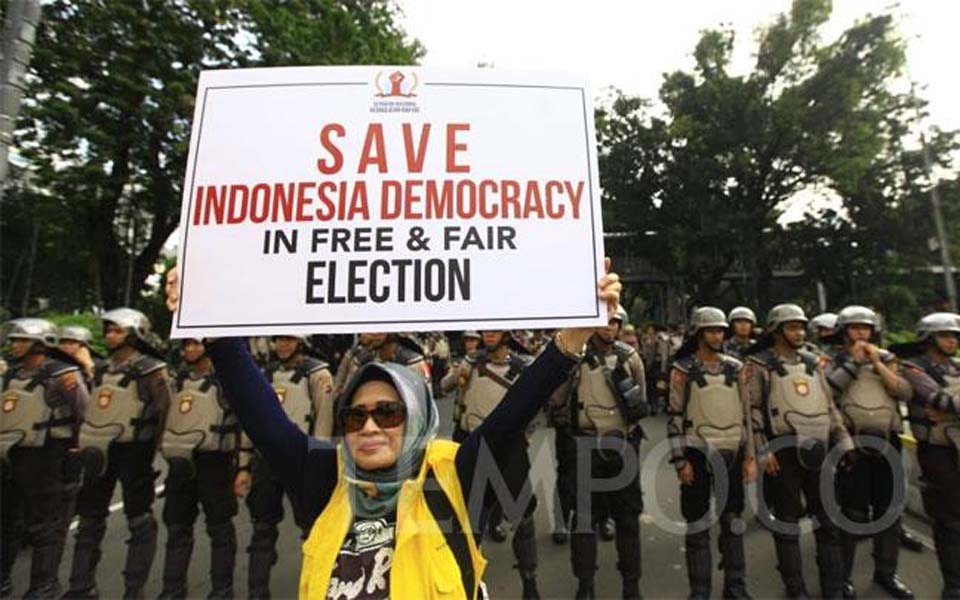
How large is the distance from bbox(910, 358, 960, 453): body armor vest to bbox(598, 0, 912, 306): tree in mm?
17927

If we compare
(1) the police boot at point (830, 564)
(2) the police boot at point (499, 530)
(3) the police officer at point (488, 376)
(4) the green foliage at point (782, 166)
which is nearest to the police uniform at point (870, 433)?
(1) the police boot at point (830, 564)

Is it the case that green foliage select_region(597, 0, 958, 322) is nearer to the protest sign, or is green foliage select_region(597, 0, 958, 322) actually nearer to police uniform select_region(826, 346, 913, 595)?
police uniform select_region(826, 346, 913, 595)

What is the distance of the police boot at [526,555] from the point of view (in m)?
4.04

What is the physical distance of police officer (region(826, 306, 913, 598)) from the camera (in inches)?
162

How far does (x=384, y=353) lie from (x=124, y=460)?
2158mm

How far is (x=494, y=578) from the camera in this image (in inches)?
177

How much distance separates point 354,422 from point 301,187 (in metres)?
0.81

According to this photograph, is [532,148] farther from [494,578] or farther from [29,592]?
[29,592]

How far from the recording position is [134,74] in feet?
30.6

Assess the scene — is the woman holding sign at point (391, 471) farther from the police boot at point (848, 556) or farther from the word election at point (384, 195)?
the police boot at point (848, 556)

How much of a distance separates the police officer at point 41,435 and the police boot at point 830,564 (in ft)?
18.6

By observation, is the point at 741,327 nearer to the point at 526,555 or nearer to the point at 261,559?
the point at 526,555

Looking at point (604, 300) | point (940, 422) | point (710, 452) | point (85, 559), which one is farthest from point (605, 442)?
point (85, 559)

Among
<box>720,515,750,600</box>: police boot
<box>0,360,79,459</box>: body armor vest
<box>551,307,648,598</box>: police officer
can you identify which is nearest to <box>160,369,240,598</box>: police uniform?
<box>0,360,79,459</box>: body armor vest
